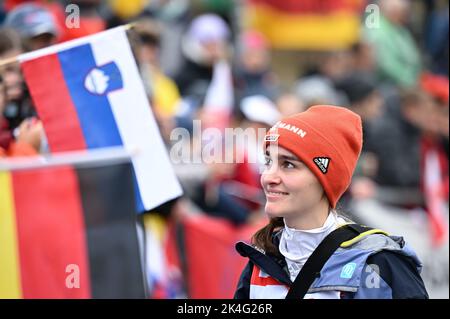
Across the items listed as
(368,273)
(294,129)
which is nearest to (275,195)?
(294,129)

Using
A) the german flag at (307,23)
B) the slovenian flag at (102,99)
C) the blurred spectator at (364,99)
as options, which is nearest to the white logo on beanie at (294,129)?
the slovenian flag at (102,99)

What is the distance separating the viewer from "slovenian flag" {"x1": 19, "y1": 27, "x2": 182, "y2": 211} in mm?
6402

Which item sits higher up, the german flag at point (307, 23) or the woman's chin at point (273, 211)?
the german flag at point (307, 23)

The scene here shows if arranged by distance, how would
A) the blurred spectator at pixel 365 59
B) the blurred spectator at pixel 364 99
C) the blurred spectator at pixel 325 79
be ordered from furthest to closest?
the blurred spectator at pixel 365 59 → the blurred spectator at pixel 364 99 → the blurred spectator at pixel 325 79

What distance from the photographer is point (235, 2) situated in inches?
554

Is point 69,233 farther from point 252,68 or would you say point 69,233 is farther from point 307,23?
point 307,23

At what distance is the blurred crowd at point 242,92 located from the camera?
9.75 metres

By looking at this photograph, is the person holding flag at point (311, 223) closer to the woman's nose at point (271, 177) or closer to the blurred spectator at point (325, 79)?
the woman's nose at point (271, 177)

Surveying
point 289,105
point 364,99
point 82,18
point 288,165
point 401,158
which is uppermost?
point 82,18

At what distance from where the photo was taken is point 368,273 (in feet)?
14.8

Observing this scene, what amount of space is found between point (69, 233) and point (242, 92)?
5610mm
